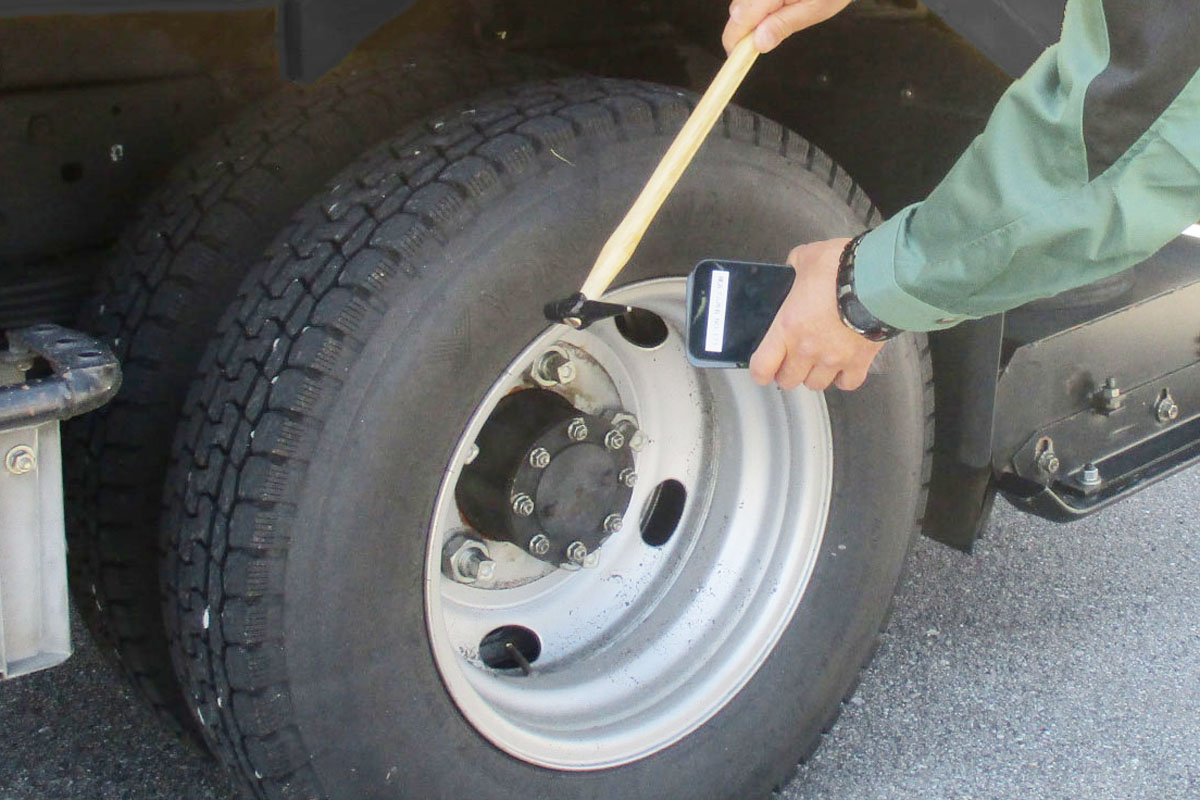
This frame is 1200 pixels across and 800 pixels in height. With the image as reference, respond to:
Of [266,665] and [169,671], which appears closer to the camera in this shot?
[266,665]

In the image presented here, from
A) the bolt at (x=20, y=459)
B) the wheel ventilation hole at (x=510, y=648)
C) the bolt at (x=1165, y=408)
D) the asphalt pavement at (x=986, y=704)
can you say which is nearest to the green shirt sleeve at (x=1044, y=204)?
the wheel ventilation hole at (x=510, y=648)

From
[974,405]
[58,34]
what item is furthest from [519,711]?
[58,34]

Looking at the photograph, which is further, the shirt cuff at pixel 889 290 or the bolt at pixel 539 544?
the bolt at pixel 539 544

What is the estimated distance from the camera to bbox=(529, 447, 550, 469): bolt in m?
1.79

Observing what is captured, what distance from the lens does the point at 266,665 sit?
1.53 meters

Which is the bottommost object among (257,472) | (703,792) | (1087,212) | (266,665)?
(703,792)

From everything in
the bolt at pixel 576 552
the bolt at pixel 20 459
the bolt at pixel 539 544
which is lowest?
the bolt at pixel 576 552

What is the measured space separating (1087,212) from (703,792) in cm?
109

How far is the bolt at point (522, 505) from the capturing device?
1.79 metres

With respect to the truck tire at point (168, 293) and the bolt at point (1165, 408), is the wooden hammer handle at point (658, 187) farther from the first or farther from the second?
the bolt at point (1165, 408)

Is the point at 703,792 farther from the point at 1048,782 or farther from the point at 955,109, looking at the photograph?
the point at 955,109

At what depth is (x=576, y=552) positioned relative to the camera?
189cm

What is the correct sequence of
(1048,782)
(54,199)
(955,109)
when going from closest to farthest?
(54,199), (955,109), (1048,782)

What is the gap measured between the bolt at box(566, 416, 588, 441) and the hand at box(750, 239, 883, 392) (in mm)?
332
